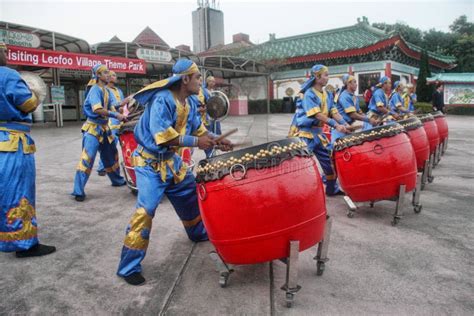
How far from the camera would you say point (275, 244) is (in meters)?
2.32

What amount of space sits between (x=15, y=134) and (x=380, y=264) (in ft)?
9.94

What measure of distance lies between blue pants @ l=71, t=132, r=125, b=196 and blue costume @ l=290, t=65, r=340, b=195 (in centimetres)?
259

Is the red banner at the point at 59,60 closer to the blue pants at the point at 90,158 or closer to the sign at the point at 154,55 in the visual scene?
the sign at the point at 154,55

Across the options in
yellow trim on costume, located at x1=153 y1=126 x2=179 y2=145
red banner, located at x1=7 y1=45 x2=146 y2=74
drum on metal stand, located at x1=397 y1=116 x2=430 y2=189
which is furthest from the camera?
red banner, located at x1=7 y1=45 x2=146 y2=74

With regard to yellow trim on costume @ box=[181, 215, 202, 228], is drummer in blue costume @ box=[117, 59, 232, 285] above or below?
above

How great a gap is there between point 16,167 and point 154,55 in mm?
15410

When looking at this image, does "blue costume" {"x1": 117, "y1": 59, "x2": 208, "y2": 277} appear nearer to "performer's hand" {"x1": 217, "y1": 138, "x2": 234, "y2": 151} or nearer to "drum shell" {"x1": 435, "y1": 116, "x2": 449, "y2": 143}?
"performer's hand" {"x1": 217, "y1": 138, "x2": 234, "y2": 151}

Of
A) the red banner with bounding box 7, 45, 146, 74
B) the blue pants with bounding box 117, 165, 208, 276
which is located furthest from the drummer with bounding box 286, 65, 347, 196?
the red banner with bounding box 7, 45, 146, 74

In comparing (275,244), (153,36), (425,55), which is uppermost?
(153,36)

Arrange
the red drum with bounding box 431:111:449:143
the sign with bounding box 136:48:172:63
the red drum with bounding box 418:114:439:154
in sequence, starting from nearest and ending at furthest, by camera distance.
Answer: the red drum with bounding box 418:114:439:154 → the red drum with bounding box 431:111:449:143 → the sign with bounding box 136:48:172:63

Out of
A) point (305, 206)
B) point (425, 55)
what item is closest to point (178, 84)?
point (305, 206)

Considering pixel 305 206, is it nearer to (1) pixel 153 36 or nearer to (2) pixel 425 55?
(2) pixel 425 55

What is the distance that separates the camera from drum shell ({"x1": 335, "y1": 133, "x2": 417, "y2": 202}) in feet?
12.2

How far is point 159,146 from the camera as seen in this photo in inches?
104
